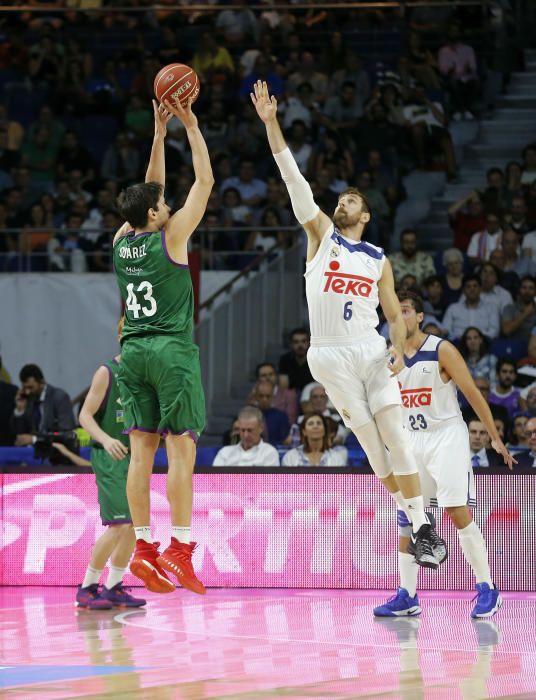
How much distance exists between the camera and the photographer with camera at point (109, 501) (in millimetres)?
10039

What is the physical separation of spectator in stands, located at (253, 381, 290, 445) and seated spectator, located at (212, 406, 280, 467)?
152 centimetres

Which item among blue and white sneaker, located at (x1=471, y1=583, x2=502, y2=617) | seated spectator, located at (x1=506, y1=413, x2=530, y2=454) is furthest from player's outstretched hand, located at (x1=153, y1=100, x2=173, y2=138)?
seated spectator, located at (x1=506, y1=413, x2=530, y2=454)

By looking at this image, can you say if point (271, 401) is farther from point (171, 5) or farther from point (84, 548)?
point (171, 5)

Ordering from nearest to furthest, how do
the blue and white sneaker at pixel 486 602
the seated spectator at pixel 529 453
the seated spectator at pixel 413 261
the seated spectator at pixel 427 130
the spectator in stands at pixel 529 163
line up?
the blue and white sneaker at pixel 486 602 < the seated spectator at pixel 529 453 < the seated spectator at pixel 413 261 < the spectator in stands at pixel 529 163 < the seated spectator at pixel 427 130

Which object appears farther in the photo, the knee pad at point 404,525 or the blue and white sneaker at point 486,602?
the knee pad at point 404,525

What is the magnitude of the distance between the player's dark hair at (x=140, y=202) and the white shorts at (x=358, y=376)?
63.0 inches

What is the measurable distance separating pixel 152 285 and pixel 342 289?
1450 mm

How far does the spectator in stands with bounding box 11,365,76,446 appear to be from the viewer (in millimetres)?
13609

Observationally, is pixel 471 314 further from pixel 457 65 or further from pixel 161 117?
pixel 161 117

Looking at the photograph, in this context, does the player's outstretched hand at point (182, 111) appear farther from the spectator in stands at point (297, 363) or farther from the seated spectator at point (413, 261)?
the seated spectator at point (413, 261)

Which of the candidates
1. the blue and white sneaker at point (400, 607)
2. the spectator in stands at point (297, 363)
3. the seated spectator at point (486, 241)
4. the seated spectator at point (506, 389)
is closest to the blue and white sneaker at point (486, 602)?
the blue and white sneaker at point (400, 607)

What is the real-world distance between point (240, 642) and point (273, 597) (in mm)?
2318

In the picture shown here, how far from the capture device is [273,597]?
419 inches

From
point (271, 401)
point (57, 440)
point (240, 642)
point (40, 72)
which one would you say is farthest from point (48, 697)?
point (40, 72)
